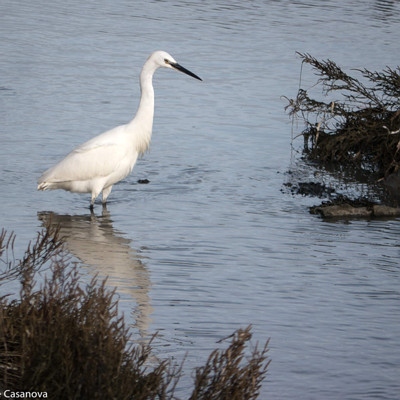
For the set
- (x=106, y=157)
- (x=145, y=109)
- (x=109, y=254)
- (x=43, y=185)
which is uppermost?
(x=145, y=109)

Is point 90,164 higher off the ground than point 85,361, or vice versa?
point 85,361

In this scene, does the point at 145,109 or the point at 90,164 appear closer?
the point at 90,164

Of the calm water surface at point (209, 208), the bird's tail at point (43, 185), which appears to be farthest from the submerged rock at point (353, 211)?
the bird's tail at point (43, 185)

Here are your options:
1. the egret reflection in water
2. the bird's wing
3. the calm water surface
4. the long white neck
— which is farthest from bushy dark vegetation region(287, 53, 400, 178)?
the egret reflection in water

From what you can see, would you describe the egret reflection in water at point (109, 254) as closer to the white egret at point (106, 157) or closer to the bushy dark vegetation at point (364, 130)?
the white egret at point (106, 157)

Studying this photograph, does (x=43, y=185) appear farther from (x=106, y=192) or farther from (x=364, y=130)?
(x=364, y=130)

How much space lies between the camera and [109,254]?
8188mm

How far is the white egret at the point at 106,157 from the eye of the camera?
9805mm

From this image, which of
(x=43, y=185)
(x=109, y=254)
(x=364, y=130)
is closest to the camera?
(x=109, y=254)

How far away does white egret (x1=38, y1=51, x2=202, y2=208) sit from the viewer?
9805mm

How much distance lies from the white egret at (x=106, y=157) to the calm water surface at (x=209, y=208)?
312mm

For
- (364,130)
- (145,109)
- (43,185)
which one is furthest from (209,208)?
(364,130)

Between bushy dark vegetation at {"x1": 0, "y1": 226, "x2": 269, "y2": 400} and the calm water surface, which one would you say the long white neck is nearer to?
the calm water surface

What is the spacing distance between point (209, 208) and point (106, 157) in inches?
50.9
